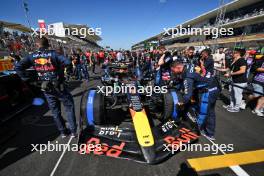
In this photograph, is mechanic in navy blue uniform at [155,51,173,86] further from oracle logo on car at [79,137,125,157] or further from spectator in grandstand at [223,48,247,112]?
oracle logo on car at [79,137,125,157]

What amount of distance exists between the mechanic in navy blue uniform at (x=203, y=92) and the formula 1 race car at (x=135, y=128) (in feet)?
0.94

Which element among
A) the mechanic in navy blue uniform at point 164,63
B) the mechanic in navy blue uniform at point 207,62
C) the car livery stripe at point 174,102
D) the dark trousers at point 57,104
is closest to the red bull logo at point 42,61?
the dark trousers at point 57,104

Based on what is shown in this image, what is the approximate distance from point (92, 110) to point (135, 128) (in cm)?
93

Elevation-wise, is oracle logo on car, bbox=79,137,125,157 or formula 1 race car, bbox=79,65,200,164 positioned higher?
formula 1 race car, bbox=79,65,200,164

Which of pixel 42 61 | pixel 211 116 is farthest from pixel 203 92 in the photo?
pixel 42 61

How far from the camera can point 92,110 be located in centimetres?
345

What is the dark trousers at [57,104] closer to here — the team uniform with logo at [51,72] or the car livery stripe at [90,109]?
the team uniform with logo at [51,72]

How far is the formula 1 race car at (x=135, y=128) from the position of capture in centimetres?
272

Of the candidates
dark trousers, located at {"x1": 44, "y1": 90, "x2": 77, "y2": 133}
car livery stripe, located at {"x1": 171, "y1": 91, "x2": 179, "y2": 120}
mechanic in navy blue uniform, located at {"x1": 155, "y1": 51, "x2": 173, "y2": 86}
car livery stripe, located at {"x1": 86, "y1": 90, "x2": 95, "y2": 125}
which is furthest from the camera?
mechanic in navy blue uniform, located at {"x1": 155, "y1": 51, "x2": 173, "y2": 86}

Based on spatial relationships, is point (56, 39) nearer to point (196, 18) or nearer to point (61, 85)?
point (61, 85)

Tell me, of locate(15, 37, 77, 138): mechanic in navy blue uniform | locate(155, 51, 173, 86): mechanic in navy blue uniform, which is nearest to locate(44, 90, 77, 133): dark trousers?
locate(15, 37, 77, 138): mechanic in navy blue uniform

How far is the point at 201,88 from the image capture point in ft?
11.4

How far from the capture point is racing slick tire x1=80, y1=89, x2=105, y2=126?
3.46m

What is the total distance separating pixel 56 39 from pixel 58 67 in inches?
604
